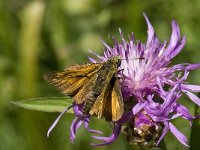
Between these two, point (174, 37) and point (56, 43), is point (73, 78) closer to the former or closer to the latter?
point (174, 37)

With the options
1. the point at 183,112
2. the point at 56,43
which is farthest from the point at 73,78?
the point at 56,43

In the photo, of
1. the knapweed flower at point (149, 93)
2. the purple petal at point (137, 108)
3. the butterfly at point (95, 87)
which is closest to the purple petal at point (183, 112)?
the knapweed flower at point (149, 93)

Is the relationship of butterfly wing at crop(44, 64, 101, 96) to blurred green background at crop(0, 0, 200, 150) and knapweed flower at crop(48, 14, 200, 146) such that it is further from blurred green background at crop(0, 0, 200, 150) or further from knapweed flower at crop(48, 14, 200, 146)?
blurred green background at crop(0, 0, 200, 150)

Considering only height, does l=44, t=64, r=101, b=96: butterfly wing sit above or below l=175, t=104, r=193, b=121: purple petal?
above

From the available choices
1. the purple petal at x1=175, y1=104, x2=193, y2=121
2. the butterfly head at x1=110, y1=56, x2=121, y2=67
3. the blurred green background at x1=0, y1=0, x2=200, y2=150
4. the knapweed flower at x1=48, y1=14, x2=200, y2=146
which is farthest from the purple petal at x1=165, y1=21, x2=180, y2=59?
the blurred green background at x1=0, y1=0, x2=200, y2=150

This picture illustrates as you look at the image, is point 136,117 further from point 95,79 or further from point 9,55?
point 9,55

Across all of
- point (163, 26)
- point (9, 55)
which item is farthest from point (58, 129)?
point (163, 26)
